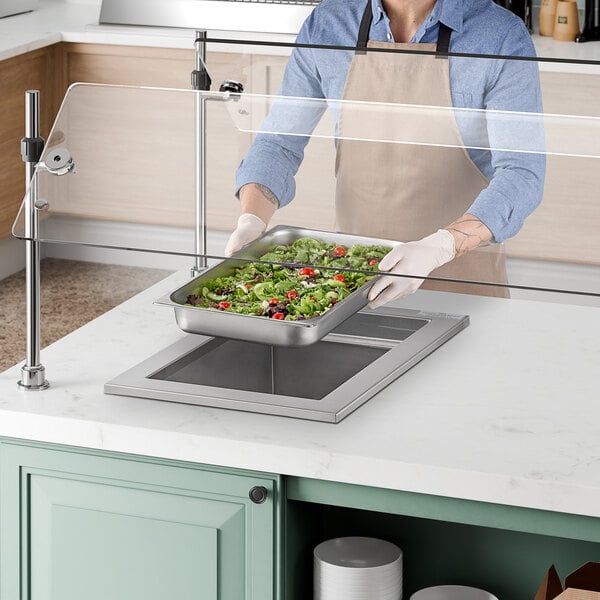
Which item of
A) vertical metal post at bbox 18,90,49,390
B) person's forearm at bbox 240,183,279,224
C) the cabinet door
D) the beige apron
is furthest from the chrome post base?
the beige apron

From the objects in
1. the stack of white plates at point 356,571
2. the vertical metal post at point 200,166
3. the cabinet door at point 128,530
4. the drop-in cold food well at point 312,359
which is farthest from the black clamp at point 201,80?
the stack of white plates at point 356,571

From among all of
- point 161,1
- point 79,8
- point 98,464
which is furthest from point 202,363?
point 79,8

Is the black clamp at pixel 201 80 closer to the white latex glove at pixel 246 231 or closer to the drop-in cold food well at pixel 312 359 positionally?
the white latex glove at pixel 246 231

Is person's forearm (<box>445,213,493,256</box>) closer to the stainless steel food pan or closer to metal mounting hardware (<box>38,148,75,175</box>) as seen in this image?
the stainless steel food pan

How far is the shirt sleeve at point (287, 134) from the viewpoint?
158cm

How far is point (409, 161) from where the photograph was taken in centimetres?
157

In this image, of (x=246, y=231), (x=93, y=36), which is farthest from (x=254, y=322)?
(x=93, y=36)

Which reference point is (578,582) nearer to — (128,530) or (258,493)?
(258,493)

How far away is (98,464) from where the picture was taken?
1.70 m

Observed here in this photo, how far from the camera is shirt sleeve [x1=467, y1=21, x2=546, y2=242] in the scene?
4.88ft

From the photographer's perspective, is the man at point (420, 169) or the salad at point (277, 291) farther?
the salad at point (277, 291)

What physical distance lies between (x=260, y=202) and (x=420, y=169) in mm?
214

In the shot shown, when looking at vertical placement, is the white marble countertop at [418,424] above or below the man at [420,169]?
below

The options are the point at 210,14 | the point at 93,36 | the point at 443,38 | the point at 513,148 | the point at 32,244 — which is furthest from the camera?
the point at 210,14
